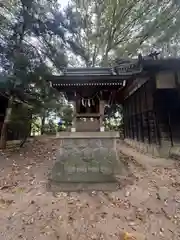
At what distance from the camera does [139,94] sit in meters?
11.2

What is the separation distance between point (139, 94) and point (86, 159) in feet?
19.8

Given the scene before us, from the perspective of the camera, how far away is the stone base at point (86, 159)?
628 centimetres

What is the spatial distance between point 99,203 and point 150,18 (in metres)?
11.7

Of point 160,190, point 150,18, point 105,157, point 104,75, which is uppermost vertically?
point 150,18

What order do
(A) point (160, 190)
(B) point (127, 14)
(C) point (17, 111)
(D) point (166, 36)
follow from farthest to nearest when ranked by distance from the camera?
1. (B) point (127, 14)
2. (D) point (166, 36)
3. (C) point (17, 111)
4. (A) point (160, 190)

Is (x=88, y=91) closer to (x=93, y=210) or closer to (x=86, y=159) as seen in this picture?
(x=86, y=159)

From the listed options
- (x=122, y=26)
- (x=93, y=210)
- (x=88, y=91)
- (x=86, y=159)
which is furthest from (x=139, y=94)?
(x=93, y=210)

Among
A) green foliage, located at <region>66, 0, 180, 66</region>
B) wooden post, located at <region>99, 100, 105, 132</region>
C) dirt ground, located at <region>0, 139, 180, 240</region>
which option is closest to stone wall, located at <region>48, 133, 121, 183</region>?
wooden post, located at <region>99, 100, 105, 132</region>

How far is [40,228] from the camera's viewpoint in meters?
4.29

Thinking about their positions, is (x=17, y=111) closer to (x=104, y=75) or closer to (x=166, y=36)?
(x=104, y=75)

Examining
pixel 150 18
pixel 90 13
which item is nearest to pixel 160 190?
pixel 150 18

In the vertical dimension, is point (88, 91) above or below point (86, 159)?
above

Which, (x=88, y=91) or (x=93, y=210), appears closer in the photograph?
(x=93, y=210)

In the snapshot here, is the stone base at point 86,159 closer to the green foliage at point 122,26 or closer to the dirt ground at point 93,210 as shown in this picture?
the dirt ground at point 93,210
